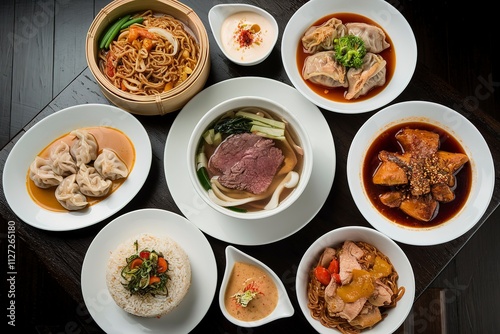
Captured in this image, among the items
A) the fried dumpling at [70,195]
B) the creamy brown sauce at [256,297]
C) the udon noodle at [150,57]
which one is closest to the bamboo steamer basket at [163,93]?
the udon noodle at [150,57]

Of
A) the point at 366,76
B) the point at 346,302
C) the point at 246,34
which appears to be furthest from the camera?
the point at 246,34

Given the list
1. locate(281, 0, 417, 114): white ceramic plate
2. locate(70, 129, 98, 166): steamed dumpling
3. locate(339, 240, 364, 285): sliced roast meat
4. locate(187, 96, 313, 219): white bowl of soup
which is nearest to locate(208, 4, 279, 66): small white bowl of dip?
locate(281, 0, 417, 114): white ceramic plate

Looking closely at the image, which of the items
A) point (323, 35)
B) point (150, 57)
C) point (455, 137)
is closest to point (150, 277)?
point (150, 57)

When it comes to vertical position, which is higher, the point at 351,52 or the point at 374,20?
the point at 374,20

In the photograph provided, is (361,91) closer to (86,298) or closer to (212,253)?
(212,253)

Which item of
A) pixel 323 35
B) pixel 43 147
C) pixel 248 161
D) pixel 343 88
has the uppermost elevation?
pixel 323 35

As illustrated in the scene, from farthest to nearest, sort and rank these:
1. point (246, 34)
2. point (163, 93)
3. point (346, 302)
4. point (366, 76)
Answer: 1. point (246, 34)
2. point (366, 76)
3. point (163, 93)
4. point (346, 302)

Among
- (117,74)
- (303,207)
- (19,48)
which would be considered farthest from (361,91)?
(19,48)

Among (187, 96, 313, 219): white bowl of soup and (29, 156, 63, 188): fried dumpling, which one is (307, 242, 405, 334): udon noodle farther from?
(29, 156, 63, 188): fried dumpling

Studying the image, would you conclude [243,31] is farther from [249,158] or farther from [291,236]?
[291,236]
